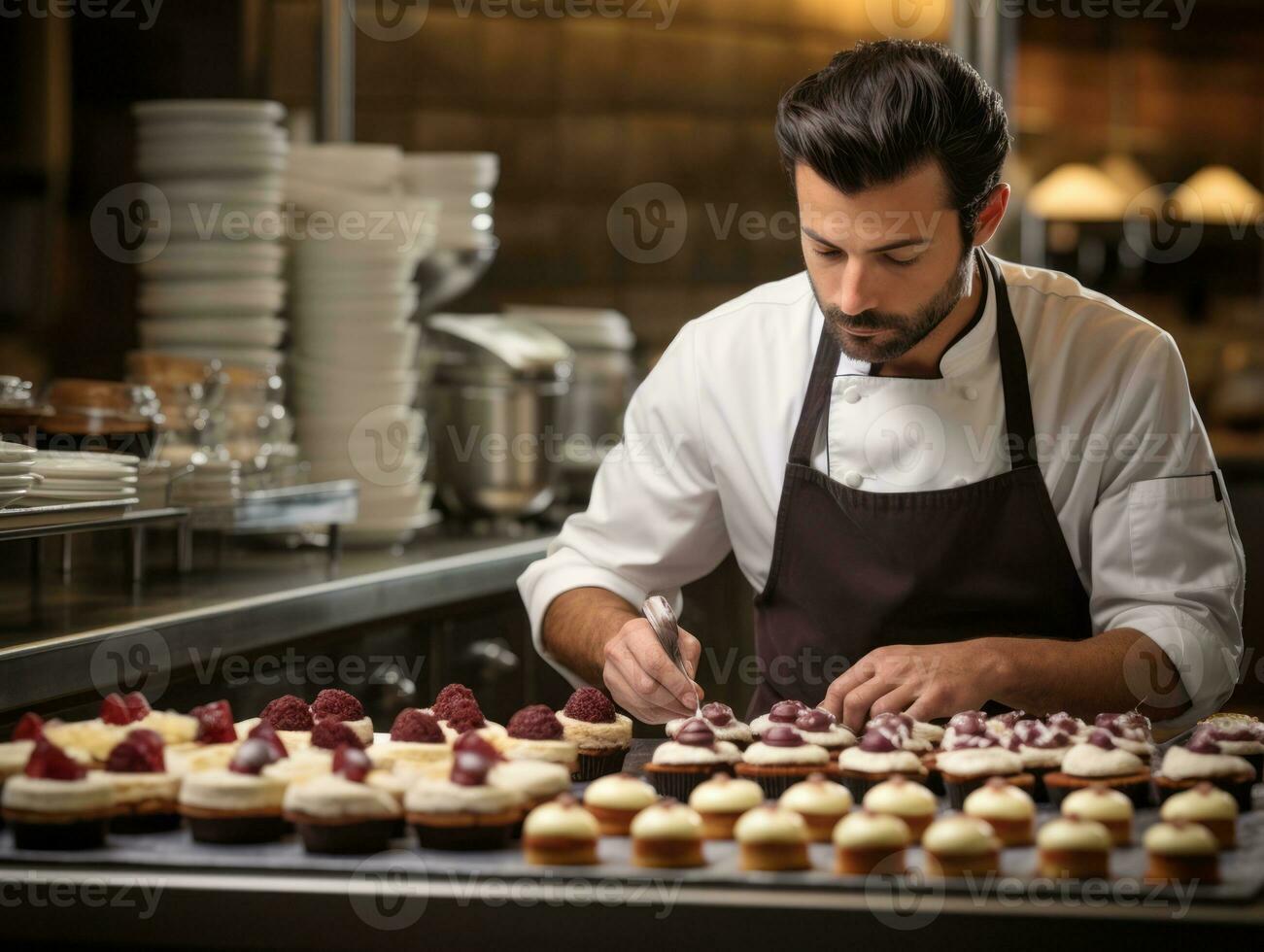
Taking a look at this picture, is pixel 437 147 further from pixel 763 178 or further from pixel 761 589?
pixel 761 589

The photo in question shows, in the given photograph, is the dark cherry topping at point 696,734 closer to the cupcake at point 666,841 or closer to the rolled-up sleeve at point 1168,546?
the cupcake at point 666,841

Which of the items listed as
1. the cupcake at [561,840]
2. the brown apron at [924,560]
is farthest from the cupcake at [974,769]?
the brown apron at [924,560]

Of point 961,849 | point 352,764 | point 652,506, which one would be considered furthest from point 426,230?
point 961,849

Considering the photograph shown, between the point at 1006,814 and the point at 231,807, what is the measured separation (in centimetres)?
71

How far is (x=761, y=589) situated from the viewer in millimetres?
2471

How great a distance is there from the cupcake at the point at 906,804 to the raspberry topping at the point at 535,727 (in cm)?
40

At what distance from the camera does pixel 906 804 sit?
146 cm

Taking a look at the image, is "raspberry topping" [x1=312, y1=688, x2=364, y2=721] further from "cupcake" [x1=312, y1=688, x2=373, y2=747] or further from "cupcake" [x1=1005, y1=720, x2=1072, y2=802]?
"cupcake" [x1=1005, y1=720, x2=1072, y2=802]

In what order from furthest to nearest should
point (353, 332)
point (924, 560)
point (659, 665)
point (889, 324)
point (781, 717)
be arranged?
point (353, 332) < point (924, 560) < point (889, 324) < point (659, 665) < point (781, 717)

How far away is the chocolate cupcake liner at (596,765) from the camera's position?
1.79 meters

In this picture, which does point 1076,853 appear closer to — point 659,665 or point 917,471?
point 659,665

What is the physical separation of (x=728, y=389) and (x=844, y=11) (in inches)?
125

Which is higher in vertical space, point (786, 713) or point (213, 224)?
point (213, 224)

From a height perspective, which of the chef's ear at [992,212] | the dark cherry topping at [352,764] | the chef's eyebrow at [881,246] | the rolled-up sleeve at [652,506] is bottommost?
the dark cherry topping at [352,764]
